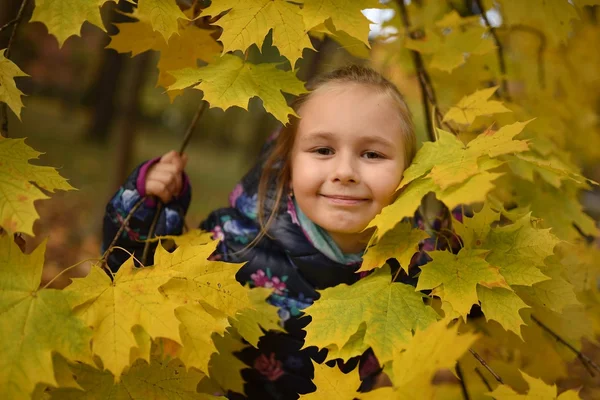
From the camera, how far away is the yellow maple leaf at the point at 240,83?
1467mm

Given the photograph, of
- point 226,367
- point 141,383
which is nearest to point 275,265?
point 226,367

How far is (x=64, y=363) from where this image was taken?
1.17m

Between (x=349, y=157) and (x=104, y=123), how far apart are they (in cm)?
1067

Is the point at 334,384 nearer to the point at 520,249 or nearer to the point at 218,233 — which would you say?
the point at 520,249

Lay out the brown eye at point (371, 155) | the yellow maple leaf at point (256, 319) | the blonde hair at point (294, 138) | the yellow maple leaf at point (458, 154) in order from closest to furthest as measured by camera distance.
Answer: the yellow maple leaf at point (458, 154) → the yellow maple leaf at point (256, 319) → the brown eye at point (371, 155) → the blonde hair at point (294, 138)

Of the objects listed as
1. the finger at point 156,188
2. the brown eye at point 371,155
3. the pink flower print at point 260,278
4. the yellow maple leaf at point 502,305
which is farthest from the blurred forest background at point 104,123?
the yellow maple leaf at point 502,305

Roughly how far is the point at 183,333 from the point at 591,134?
337 cm

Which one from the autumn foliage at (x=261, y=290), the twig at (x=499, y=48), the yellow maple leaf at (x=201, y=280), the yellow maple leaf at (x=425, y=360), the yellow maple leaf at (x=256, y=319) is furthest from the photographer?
the twig at (x=499, y=48)

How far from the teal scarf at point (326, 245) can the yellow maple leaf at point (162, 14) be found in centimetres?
84

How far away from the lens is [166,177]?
190 cm

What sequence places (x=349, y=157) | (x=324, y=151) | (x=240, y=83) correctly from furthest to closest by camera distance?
(x=324, y=151) < (x=349, y=157) < (x=240, y=83)

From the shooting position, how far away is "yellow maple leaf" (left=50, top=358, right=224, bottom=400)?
50.5 inches

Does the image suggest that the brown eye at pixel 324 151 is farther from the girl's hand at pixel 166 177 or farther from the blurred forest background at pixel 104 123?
the girl's hand at pixel 166 177

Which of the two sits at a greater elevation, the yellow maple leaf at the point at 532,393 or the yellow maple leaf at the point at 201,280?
the yellow maple leaf at the point at 201,280
